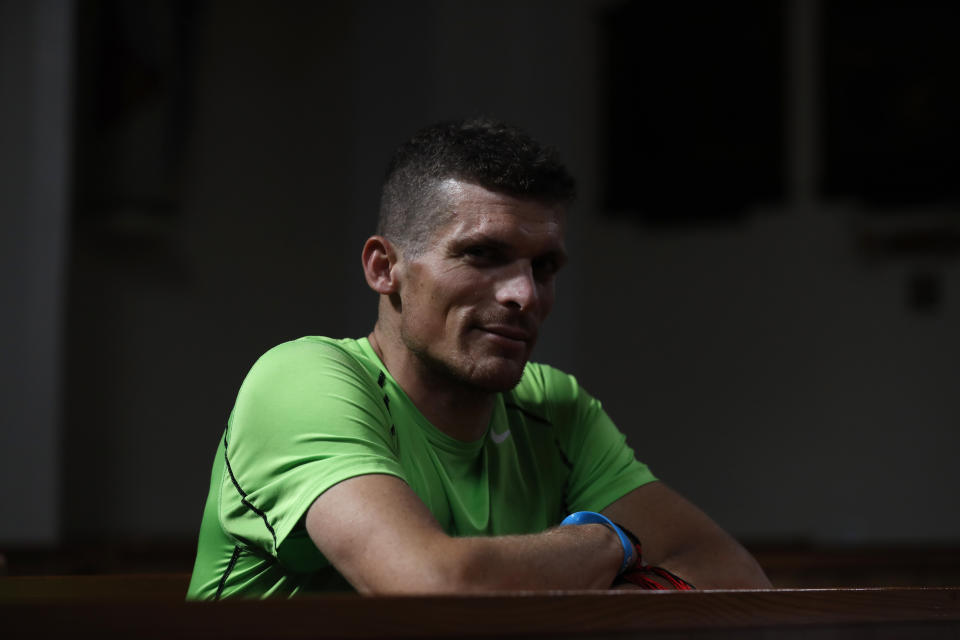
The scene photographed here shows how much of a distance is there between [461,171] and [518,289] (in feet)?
0.82

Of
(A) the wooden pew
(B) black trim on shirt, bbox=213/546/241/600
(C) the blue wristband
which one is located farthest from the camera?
(B) black trim on shirt, bbox=213/546/241/600

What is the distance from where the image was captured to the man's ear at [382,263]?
84.6 inches

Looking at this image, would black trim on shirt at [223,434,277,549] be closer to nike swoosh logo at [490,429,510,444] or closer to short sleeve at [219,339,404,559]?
short sleeve at [219,339,404,559]

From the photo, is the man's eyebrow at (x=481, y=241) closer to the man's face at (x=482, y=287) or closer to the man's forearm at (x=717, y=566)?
the man's face at (x=482, y=287)

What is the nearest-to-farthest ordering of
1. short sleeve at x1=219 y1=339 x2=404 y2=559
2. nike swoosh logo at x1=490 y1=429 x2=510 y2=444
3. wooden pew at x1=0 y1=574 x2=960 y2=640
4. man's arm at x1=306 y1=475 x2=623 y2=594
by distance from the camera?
wooden pew at x1=0 y1=574 x2=960 y2=640 < man's arm at x1=306 y1=475 x2=623 y2=594 < short sleeve at x1=219 y1=339 x2=404 y2=559 < nike swoosh logo at x1=490 y1=429 x2=510 y2=444

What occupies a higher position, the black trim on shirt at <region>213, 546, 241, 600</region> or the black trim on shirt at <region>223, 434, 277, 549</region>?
the black trim on shirt at <region>223, 434, 277, 549</region>

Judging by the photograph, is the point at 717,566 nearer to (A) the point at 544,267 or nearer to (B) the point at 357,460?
(A) the point at 544,267

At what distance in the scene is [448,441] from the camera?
2.09m

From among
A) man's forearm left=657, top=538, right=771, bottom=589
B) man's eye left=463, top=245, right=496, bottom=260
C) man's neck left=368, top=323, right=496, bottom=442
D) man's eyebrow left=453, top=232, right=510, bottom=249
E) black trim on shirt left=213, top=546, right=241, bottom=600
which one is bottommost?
man's forearm left=657, top=538, right=771, bottom=589

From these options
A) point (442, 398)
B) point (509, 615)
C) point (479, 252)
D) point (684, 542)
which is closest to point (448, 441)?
point (442, 398)

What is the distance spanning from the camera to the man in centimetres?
161

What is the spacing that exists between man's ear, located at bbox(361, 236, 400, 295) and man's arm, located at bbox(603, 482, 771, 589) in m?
0.63

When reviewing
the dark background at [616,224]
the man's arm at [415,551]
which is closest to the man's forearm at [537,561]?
the man's arm at [415,551]

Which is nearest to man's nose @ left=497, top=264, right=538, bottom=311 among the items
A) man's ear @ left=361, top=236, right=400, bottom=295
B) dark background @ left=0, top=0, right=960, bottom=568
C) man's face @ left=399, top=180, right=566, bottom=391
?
man's face @ left=399, top=180, right=566, bottom=391
